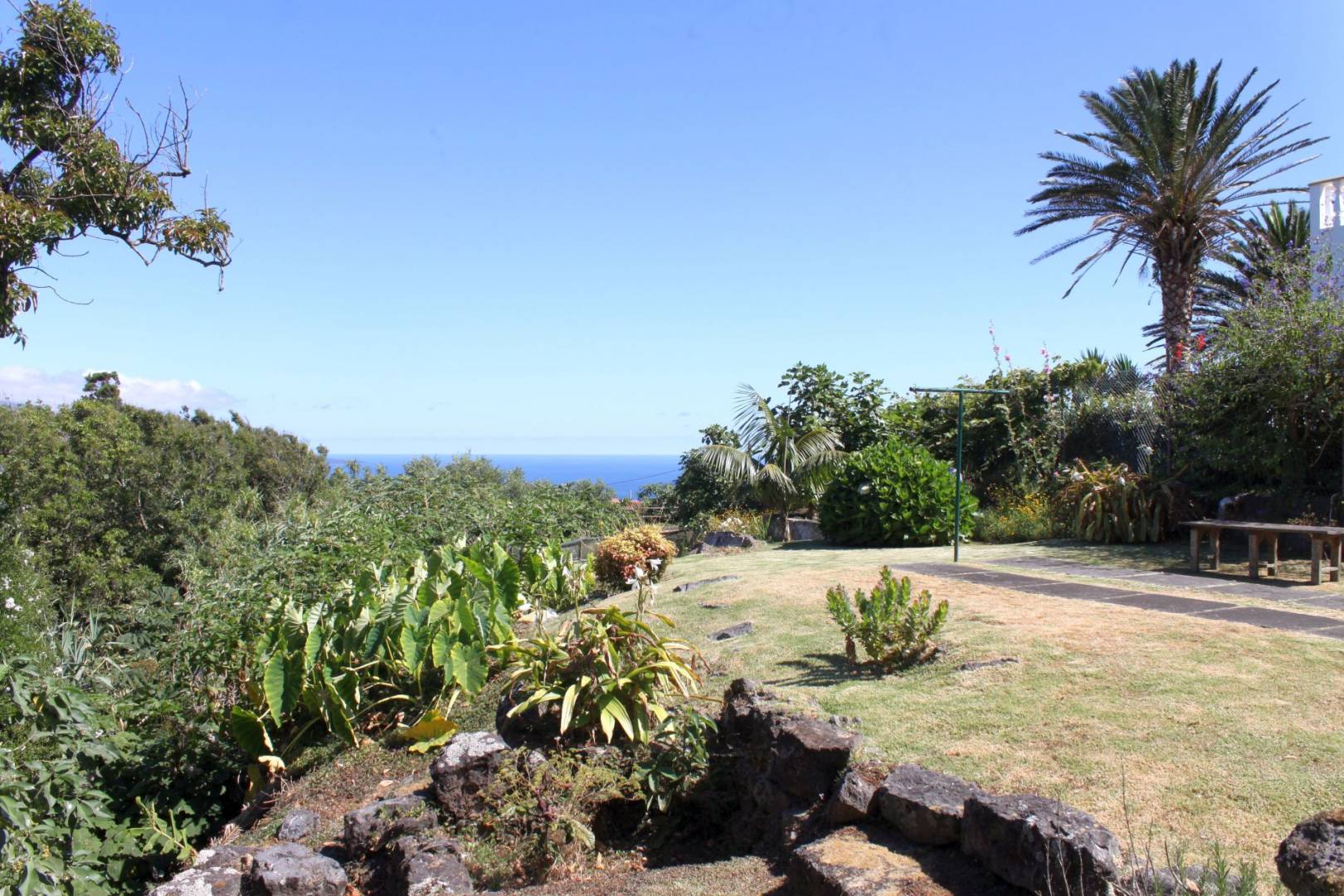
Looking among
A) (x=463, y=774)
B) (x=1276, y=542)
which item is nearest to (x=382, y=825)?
(x=463, y=774)

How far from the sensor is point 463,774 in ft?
15.4

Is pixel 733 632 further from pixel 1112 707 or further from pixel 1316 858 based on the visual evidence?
pixel 1316 858

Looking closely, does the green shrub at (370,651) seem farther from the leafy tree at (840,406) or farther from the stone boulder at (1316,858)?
the leafy tree at (840,406)

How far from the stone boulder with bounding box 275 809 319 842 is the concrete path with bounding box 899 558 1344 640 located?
19.0ft

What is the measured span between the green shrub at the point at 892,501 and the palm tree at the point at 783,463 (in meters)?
2.05

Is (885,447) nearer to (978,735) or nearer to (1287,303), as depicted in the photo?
(1287,303)

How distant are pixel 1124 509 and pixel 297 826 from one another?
34.3 ft

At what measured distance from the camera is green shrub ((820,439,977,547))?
42.4 feet

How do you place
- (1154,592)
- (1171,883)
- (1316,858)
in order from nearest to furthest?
(1316,858)
(1171,883)
(1154,592)

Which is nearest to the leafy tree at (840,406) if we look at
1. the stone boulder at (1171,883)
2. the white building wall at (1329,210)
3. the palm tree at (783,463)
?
the palm tree at (783,463)

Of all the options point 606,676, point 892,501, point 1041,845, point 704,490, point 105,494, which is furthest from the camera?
point 704,490

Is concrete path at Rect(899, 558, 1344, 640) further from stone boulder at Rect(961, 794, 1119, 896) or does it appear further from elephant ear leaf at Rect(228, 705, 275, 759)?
elephant ear leaf at Rect(228, 705, 275, 759)

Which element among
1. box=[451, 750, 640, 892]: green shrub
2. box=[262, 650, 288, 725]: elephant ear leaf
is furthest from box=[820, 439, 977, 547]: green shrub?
box=[262, 650, 288, 725]: elephant ear leaf

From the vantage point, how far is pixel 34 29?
26.9 ft
